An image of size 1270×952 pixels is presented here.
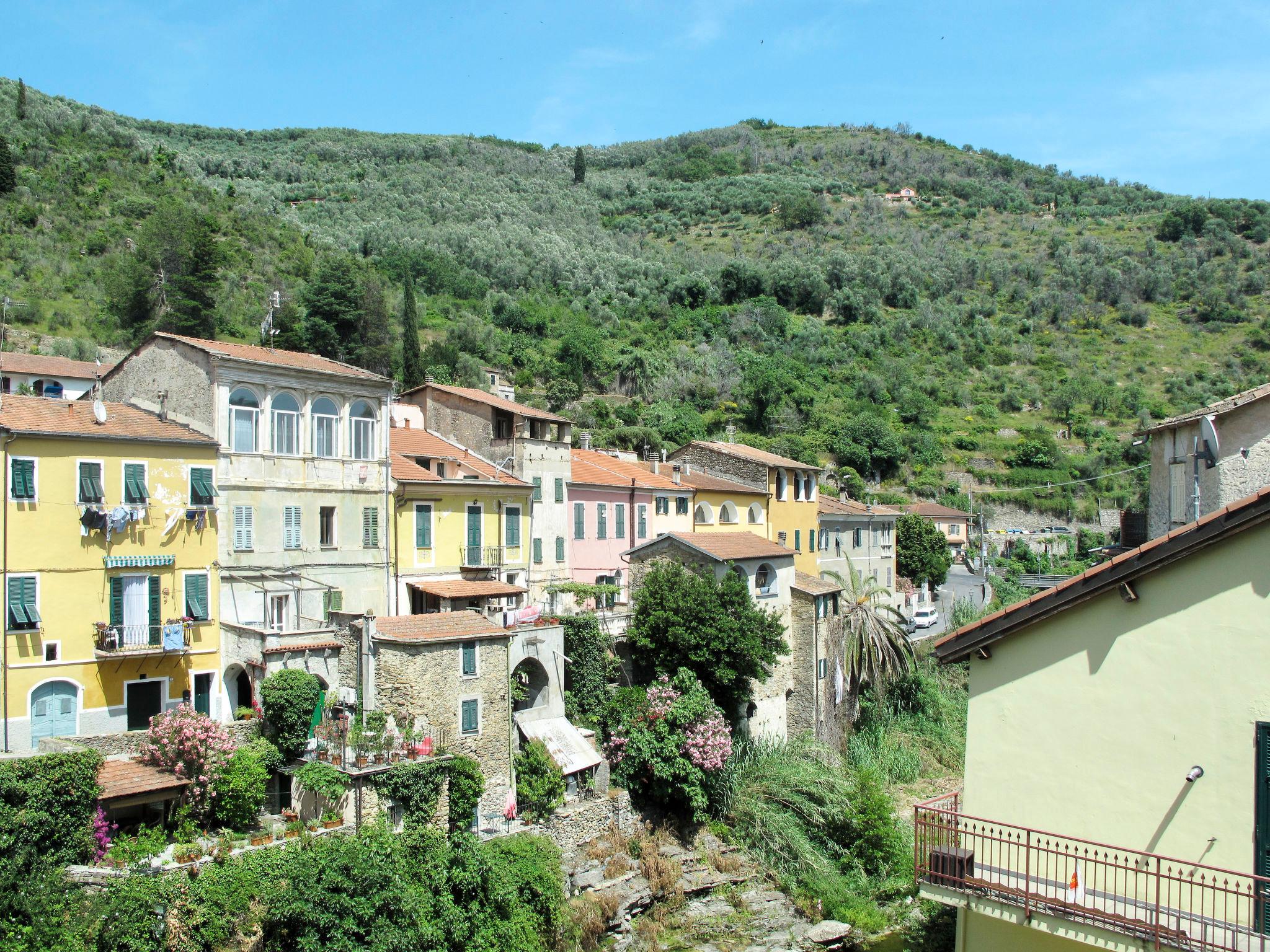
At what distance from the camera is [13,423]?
23703 mm

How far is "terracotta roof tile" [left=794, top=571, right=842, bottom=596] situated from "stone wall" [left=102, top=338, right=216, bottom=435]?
24.1 metres

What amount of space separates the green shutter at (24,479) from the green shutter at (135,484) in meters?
2.15

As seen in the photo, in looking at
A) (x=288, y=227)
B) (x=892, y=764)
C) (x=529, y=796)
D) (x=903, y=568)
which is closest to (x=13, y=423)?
(x=529, y=796)

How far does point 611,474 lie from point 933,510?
3920 centimetres

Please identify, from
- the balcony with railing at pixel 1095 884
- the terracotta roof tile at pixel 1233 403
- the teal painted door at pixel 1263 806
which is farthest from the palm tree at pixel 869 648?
the teal painted door at pixel 1263 806

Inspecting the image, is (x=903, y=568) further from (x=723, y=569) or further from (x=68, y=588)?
(x=68, y=588)

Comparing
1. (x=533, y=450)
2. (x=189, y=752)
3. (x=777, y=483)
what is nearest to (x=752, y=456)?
(x=777, y=483)

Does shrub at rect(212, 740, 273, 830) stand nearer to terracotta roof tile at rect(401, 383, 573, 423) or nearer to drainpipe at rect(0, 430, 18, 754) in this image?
drainpipe at rect(0, 430, 18, 754)

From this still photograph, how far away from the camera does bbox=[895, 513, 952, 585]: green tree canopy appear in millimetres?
61531

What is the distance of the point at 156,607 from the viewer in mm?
25672

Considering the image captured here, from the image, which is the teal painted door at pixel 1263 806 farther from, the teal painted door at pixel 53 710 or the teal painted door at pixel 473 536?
the teal painted door at pixel 473 536

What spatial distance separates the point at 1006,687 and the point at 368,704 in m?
18.1

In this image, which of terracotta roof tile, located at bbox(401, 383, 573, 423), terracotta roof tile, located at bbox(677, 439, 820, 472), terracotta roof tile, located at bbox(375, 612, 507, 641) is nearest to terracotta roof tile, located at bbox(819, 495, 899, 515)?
terracotta roof tile, located at bbox(677, 439, 820, 472)

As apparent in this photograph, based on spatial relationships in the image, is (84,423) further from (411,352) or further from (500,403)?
(411,352)
